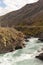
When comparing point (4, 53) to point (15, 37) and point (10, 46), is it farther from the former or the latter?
point (15, 37)

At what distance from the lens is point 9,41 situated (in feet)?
168

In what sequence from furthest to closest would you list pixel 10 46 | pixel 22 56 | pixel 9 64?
1. pixel 10 46
2. pixel 22 56
3. pixel 9 64

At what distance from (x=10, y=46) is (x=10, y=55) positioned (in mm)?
5833

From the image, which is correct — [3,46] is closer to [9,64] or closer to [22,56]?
[22,56]

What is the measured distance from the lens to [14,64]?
36.5m

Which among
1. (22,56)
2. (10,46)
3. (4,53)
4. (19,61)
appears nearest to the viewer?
(19,61)

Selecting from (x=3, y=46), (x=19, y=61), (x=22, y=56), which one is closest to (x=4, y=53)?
(x=3, y=46)

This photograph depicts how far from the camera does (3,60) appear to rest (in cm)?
3969

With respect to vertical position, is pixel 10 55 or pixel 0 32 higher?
pixel 0 32

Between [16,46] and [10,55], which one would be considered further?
[16,46]

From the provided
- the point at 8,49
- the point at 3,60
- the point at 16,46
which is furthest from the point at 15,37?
the point at 3,60

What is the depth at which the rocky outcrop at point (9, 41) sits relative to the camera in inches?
1888

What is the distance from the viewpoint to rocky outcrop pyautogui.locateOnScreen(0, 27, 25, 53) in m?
48.0

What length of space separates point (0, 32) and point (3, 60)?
1310cm
